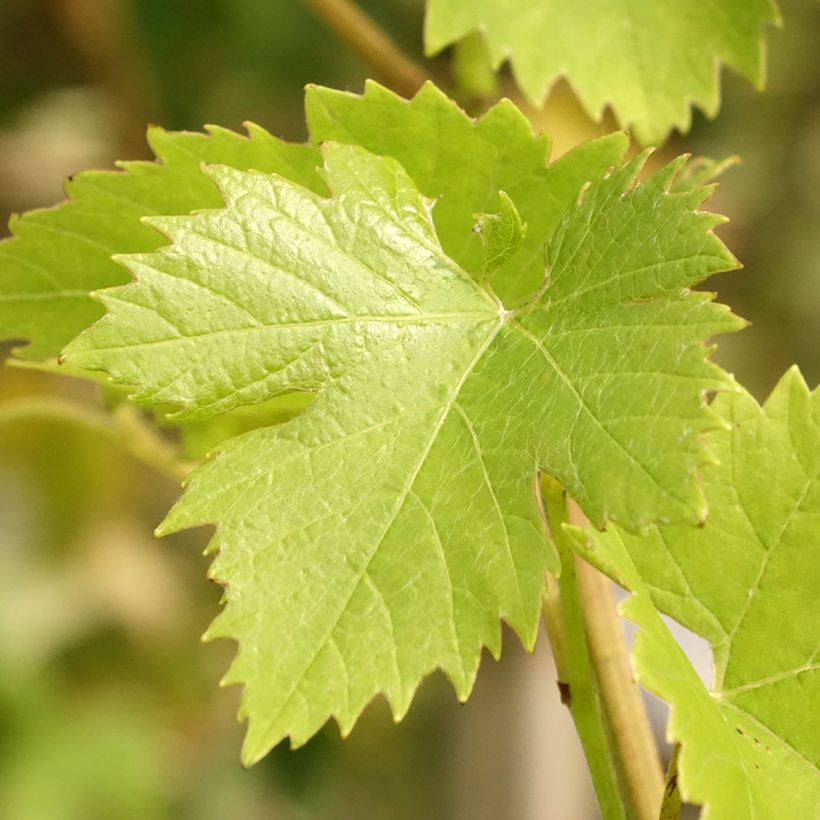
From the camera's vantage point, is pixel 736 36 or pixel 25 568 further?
pixel 25 568

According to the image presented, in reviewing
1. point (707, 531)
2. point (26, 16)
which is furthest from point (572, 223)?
point (26, 16)

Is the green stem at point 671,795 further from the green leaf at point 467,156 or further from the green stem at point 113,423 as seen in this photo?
the green stem at point 113,423

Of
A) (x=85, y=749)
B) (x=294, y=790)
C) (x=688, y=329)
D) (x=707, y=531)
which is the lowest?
(x=294, y=790)

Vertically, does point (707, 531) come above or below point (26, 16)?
below

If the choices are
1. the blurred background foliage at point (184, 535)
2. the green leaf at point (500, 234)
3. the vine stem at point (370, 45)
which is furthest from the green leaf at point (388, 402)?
the blurred background foliage at point (184, 535)

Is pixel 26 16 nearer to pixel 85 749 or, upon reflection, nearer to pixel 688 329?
pixel 85 749

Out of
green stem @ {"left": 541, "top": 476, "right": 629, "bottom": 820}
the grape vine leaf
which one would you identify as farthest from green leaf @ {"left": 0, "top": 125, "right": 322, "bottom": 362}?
the grape vine leaf

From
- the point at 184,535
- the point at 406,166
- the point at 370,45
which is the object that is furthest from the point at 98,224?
the point at 184,535

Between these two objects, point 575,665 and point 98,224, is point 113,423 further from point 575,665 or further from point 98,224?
point 575,665
